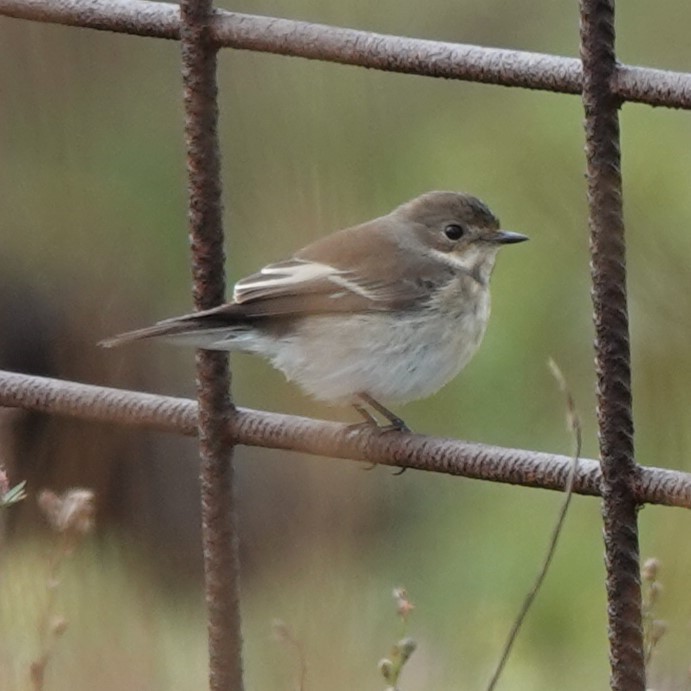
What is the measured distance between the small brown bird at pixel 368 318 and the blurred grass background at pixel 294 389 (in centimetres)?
15

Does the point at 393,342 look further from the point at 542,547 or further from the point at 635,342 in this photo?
the point at 542,547

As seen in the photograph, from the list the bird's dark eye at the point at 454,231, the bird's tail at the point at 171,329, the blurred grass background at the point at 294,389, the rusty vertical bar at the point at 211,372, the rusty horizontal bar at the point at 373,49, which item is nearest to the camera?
the rusty horizontal bar at the point at 373,49

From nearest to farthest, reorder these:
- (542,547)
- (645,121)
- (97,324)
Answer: (97,324)
(542,547)
(645,121)

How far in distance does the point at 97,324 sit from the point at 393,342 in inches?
24.6

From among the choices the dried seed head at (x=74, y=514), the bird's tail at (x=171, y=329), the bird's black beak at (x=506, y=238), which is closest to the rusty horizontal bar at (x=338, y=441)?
the dried seed head at (x=74, y=514)

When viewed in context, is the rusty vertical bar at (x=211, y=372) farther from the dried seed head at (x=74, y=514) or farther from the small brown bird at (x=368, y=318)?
the small brown bird at (x=368, y=318)

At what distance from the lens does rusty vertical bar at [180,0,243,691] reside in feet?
6.65

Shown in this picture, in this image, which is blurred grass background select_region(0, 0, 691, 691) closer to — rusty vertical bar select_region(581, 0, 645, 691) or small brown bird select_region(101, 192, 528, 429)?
small brown bird select_region(101, 192, 528, 429)

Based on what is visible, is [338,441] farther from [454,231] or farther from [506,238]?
[454,231]

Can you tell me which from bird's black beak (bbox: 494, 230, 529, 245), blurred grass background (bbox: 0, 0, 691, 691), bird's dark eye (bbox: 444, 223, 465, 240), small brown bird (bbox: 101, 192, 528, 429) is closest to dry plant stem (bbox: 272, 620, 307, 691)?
blurred grass background (bbox: 0, 0, 691, 691)

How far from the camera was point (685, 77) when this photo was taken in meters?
1.67

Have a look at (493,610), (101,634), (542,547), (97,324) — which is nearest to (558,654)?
(493,610)

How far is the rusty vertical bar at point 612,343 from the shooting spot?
5.61 ft

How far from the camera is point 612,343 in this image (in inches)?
68.2
